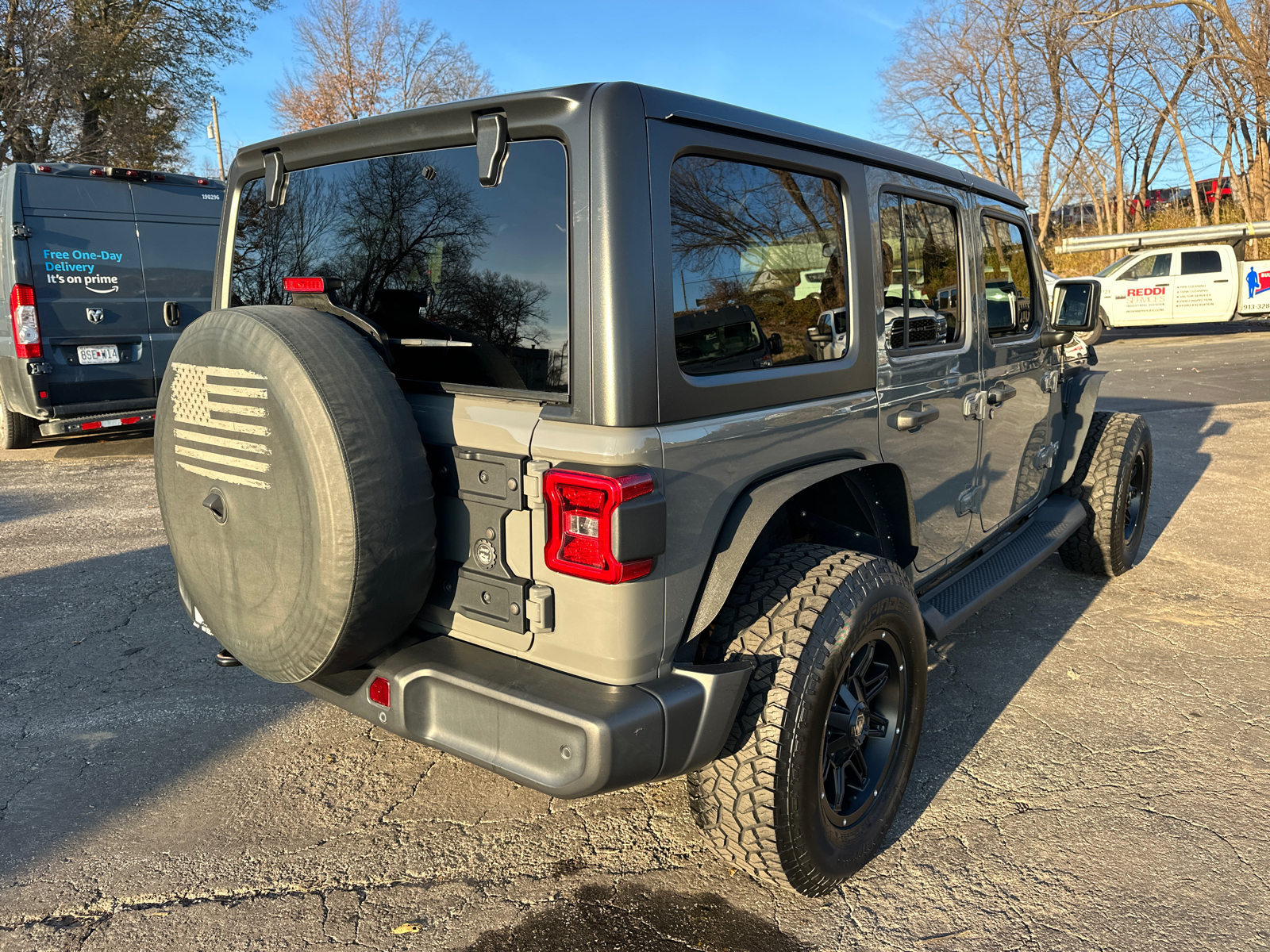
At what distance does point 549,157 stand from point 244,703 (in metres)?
2.58

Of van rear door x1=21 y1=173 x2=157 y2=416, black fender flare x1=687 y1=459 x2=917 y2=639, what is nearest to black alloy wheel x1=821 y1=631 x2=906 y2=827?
black fender flare x1=687 y1=459 x2=917 y2=639

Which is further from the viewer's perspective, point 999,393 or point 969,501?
point 999,393

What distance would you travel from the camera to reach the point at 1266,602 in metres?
4.69

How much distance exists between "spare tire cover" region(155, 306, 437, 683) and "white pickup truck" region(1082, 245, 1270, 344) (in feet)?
62.3

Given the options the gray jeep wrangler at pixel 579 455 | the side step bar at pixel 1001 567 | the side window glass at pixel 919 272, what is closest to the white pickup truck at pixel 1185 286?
the side step bar at pixel 1001 567

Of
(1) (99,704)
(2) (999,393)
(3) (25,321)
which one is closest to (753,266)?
(2) (999,393)

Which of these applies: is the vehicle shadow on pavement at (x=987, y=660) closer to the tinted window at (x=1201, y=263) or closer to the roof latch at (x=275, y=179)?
the roof latch at (x=275, y=179)

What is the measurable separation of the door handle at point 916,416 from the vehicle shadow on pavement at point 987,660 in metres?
1.12

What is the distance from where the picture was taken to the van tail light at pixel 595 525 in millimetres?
2010

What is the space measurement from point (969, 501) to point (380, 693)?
2348 mm

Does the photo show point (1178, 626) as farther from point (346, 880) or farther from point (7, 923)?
point (7, 923)

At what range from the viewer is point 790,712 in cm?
229

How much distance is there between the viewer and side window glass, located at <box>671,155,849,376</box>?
2240mm

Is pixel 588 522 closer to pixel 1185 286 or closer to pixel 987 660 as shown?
pixel 987 660
